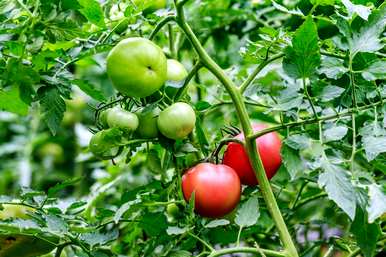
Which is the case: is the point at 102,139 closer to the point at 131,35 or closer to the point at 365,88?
the point at 131,35

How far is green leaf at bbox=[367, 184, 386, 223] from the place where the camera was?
2.41 ft

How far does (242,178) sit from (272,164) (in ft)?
0.15

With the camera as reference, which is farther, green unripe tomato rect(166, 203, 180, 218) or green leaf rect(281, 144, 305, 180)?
green unripe tomato rect(166, 203, 180, 218)

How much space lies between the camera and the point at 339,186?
2.53 ft

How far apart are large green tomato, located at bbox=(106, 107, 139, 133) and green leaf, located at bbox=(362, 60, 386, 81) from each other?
291mm

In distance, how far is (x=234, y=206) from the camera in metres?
0.98

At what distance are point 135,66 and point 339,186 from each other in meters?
0.29

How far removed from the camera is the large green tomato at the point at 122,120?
889 millimetres

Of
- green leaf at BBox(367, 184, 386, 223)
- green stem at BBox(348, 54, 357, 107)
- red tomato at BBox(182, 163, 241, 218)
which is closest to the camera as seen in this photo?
green leaf at BBox(367, 184, 386, 223)

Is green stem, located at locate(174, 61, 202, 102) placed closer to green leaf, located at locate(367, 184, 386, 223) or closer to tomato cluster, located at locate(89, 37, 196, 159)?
tomato cluster, located at locate(89, 37, 196, 159)

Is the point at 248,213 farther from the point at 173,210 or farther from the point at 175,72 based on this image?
the point at 173,210

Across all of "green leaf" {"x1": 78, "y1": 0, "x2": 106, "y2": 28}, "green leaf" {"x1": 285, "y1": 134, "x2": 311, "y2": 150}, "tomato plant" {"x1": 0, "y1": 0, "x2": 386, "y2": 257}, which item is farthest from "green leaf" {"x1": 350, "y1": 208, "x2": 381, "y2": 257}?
"green leaf" {"x1": 78, "y1": 0, "x2": 106, "y2": 28}

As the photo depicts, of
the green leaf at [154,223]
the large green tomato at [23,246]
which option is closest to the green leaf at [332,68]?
the green leaf at [154,223]

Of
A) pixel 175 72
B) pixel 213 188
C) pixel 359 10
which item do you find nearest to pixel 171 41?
pixel 175 72
